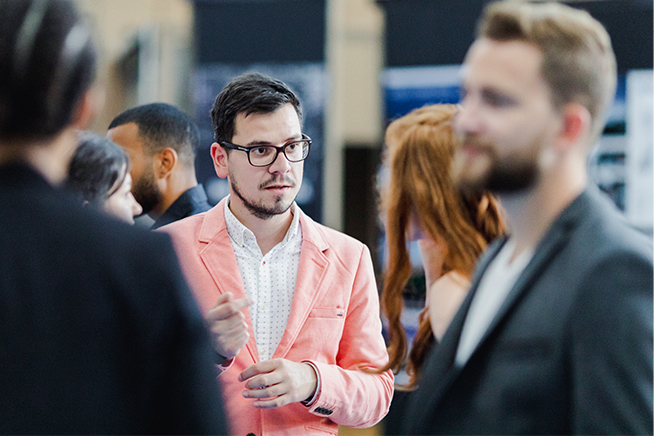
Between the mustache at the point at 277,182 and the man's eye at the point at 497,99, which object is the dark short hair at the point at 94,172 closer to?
the mustache at the point at 277,182

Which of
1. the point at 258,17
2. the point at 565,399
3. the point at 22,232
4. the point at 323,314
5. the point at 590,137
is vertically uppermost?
the point at 258,17

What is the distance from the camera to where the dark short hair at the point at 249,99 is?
1.85m

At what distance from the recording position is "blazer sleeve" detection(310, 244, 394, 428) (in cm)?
171

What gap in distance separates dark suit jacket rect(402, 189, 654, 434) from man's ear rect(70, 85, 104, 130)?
0.74m

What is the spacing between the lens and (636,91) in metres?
4.69

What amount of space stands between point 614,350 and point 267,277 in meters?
1.15

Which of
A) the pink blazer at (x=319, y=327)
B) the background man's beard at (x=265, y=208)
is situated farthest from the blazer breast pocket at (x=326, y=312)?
the background man's beard at (x=265, y=208)

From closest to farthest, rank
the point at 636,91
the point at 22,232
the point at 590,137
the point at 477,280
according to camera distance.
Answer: the point at 22,232 → the point at 590,137 → the point at 477,280 → the point at 636,91

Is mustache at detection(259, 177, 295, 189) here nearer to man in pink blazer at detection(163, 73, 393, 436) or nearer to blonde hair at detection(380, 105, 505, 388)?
man in pink blazer at detection(163, 73, 393, 436)

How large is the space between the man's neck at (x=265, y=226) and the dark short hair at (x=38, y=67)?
97 cm

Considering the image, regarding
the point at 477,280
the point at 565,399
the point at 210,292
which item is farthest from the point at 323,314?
the point at 565,399

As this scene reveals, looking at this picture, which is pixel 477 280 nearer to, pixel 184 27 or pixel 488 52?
pixel 488 52

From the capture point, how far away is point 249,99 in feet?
6.05

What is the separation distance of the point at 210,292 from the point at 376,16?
5.67m
